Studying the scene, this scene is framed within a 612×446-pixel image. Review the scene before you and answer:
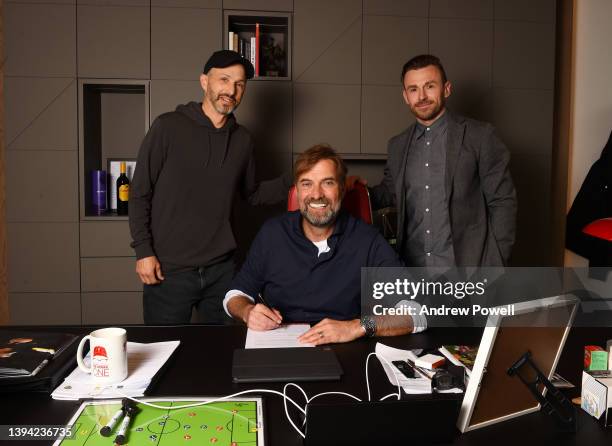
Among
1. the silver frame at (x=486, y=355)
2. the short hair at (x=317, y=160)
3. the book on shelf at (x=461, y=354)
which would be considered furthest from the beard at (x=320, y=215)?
the silver frame at (x=486, y=355)

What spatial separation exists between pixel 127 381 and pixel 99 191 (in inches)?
93.9

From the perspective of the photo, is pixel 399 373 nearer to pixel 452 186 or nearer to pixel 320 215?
pixel 320 215

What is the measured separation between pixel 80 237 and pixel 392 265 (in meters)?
2.05

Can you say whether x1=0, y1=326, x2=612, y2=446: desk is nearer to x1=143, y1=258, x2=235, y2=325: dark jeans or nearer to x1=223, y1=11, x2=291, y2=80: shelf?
x1=143, y1=258, x2=235, y2=325: dark jeans

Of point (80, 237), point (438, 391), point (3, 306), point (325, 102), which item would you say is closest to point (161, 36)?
point (325, 102)

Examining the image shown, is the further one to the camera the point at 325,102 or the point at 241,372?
the point at 325,102

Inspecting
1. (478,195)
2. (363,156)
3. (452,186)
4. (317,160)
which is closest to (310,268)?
(317,160)

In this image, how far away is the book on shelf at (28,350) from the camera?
1.23 meters

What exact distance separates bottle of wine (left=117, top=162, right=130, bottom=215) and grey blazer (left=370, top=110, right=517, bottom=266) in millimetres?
1967

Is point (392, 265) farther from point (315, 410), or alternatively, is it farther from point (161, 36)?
point (161, 36)

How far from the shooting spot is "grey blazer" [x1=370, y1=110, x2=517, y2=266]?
252 cm

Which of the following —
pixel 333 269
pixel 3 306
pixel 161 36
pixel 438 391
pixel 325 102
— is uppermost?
pixel 161 36

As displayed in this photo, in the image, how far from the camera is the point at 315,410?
3.23ft

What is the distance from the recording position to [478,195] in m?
2.58
